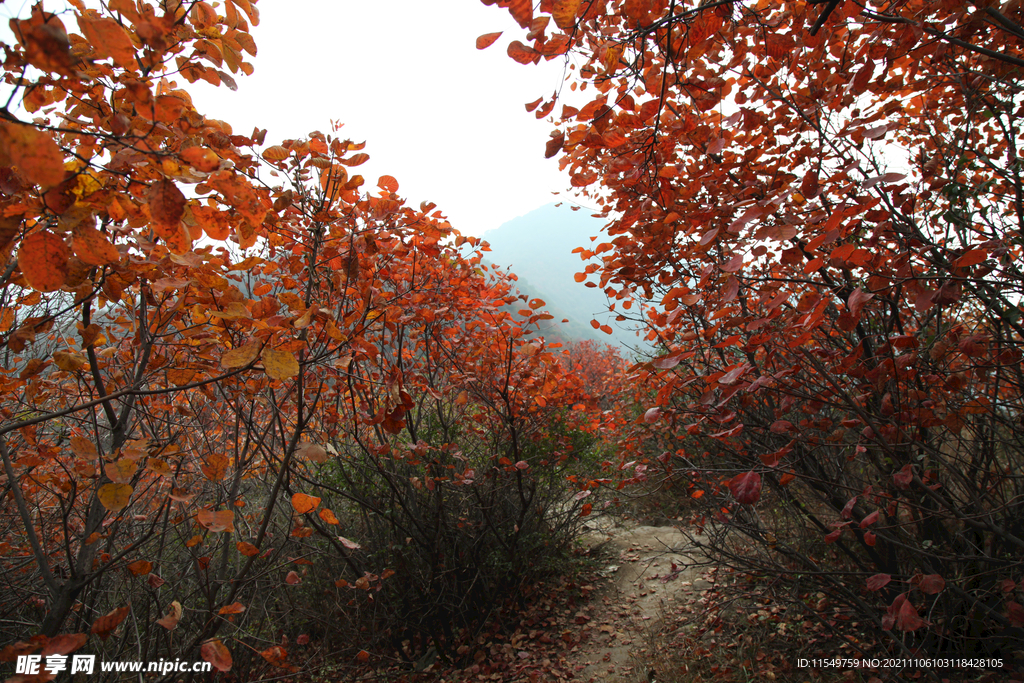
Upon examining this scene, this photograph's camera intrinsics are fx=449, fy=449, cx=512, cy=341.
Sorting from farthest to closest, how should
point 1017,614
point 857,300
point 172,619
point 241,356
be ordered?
point 1017,614 → point 172,619 → point 857,300 → point 241,356

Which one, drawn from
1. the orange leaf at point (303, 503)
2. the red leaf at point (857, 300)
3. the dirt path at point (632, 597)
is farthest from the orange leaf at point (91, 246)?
the dirt path at point (632, 597)

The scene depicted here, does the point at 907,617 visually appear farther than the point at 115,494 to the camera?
Yes

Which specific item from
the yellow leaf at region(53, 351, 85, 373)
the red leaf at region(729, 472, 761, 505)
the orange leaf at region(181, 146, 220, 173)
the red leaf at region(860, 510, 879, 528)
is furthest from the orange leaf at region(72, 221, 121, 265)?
the red leaf at region(860, 510, 879, 528)

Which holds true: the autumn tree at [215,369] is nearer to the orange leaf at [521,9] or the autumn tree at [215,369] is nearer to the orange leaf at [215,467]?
the orange leaf at [215,467]

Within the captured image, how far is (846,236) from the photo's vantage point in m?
1.64

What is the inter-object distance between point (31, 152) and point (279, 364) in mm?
485

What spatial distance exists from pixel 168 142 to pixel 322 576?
151 inches

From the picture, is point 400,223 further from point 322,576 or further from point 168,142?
point 322,576

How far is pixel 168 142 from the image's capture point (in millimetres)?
1258

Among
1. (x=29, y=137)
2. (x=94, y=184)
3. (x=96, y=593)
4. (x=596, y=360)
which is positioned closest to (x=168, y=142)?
(x=94, y=184)

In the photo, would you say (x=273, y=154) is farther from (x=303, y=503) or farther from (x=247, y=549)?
(x=247, y=549)

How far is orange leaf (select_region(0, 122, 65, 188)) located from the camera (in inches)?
22.4

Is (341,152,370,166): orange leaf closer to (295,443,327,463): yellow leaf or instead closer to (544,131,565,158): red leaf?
(544,131,565,158): red leaf

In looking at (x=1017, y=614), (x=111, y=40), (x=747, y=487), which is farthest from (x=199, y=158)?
(x=1017, y=614)
